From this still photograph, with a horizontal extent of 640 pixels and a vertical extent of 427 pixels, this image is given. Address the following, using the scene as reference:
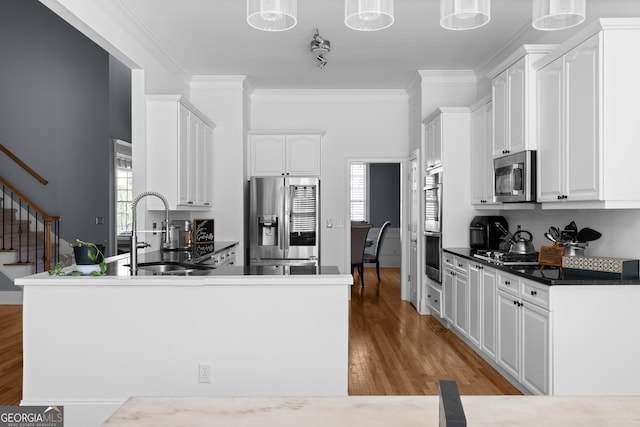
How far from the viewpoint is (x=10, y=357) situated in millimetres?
3992

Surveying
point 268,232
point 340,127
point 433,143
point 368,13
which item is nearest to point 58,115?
point 268,232

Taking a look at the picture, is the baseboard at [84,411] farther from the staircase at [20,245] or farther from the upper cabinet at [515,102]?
the staircase at [20,245]

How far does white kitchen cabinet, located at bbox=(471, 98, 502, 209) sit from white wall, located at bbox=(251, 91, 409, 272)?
67.9 inches

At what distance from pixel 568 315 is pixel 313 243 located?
146 inches

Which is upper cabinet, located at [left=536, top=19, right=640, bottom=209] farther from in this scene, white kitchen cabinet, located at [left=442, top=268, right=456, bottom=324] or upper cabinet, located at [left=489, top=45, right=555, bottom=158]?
white kitchen cabinet, located at [left=442, top=268, right=456, bottom=324]

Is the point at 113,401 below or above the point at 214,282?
below

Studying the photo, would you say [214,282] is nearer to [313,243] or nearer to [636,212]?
[636,212]

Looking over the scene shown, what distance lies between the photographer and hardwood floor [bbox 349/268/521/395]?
3475 millimetres

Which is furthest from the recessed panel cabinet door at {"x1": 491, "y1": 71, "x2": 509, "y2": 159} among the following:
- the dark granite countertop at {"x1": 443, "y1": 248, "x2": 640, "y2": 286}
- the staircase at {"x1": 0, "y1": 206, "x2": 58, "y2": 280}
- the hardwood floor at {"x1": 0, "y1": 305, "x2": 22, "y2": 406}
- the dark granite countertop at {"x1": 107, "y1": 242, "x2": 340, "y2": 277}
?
the staircase at {"x1": 0, "y1": 206, "x2": 58, "y2": 280}

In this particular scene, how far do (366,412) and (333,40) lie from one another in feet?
14.7

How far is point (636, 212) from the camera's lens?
3133mm

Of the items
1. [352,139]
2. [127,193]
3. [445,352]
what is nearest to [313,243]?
[352,139]

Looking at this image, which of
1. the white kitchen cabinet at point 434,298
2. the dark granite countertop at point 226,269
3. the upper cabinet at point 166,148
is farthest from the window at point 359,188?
the dark granite countertop at point 226,269

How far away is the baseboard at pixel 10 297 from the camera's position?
622 centimetres
